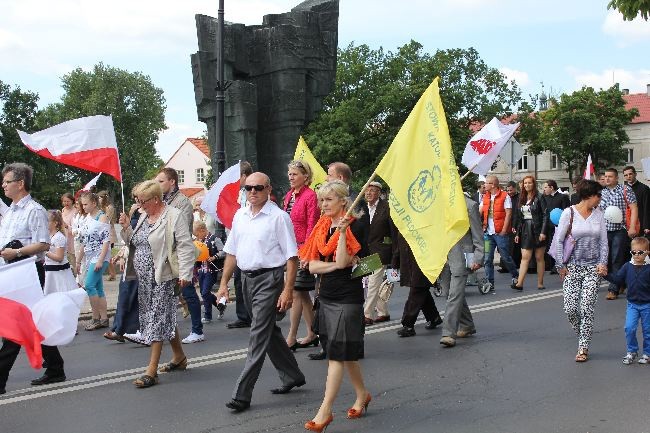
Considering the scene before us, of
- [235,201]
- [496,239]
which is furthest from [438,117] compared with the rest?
[496,239]

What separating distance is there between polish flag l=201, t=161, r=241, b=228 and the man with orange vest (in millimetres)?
6004

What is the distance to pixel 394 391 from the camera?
23.4 ft

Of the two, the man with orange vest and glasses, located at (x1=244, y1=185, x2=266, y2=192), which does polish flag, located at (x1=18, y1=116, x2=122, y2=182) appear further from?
the man with orange vest

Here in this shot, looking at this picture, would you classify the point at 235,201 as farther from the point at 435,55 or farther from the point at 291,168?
the point at 435,55

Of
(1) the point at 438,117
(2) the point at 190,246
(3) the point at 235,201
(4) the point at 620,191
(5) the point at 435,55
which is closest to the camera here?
(1) the point at 438,117

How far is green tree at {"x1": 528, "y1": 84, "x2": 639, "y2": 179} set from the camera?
7438 centimetres

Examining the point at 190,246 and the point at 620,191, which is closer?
the point at 190,246

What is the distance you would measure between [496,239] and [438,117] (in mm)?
8971

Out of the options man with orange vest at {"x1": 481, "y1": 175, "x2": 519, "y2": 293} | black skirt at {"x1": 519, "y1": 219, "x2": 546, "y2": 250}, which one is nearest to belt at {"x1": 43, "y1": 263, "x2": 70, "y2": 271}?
man with orange vest at {"x1": 481, "y1": 175, "x2": 519, "y2": 293}

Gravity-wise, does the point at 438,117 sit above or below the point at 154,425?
Answer: above

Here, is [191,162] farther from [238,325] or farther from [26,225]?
[26,225]

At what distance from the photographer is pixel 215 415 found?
6434mm

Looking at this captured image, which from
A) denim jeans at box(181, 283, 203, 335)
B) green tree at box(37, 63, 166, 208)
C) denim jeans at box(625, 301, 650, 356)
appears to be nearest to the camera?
denim jeans at box(625, 301, 650, 356)

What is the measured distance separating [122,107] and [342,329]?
75078 mm
